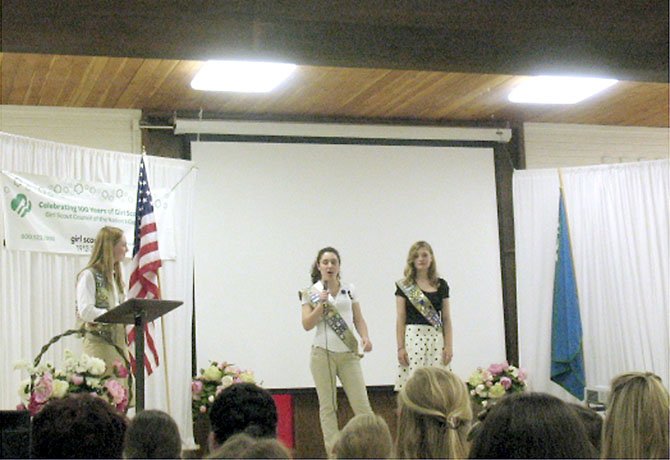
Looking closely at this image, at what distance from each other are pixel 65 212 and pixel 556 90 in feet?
11.5

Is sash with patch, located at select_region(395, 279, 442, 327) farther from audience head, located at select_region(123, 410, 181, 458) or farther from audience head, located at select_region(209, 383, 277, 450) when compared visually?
audience head, located at select_region(123, 410, 181, 458)

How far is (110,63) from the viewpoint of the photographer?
614 cm

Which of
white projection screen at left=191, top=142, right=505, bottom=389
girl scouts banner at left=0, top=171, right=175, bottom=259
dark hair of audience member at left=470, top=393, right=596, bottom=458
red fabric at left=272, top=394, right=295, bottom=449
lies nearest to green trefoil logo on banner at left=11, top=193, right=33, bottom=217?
girl scouts banner at left=0, top=171, right=175, bottom=259

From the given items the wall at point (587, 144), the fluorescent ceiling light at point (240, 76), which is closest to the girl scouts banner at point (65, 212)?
the fluorescent ceiling light at point (240, 76)

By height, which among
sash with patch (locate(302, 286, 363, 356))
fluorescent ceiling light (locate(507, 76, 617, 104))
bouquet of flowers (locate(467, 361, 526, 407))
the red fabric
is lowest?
the red fabric

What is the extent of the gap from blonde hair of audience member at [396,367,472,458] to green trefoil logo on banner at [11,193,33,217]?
12.9 ft

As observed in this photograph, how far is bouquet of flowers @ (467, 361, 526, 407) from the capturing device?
6.93m

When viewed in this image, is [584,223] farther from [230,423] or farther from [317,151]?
[230,423]

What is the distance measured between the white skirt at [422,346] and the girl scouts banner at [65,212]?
1.70m

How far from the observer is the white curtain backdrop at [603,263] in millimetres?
7379

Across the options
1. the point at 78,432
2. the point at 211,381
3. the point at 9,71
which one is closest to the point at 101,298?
the point at 211,381

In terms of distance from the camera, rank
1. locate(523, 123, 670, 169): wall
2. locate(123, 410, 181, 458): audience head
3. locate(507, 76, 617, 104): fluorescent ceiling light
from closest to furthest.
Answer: locate(123, 410, 181, 458): audience head, locate(507, 76, 617, 104): fluorescent ceiling light, locate(523, 123, 670, 169): wall

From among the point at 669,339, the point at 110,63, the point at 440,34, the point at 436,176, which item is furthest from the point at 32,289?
the point at 669,339

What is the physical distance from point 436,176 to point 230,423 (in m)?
5.32
